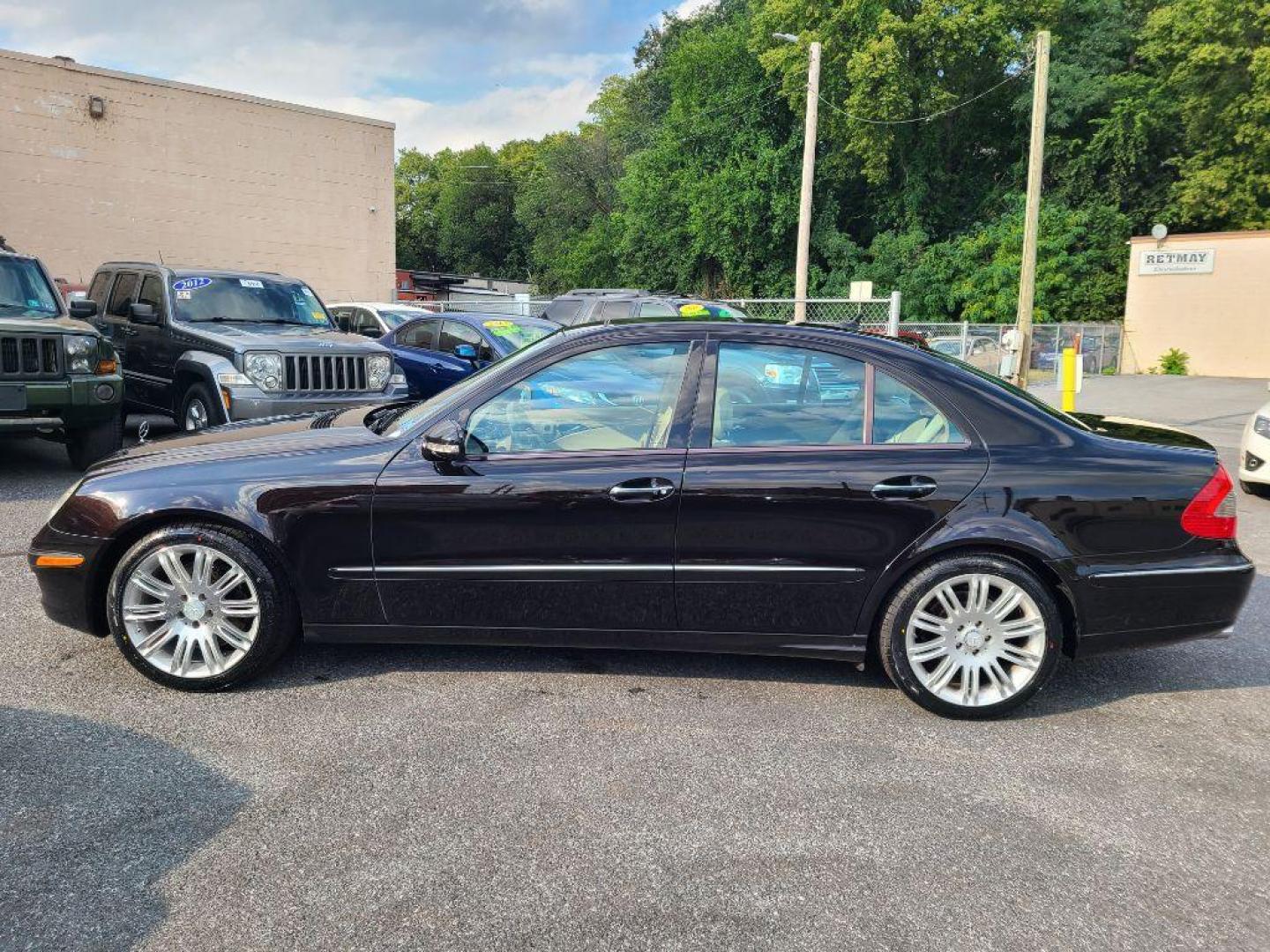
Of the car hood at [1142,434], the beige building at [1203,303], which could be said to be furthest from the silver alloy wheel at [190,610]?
the beige building at [1203,303]

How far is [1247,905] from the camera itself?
2734 millimetres

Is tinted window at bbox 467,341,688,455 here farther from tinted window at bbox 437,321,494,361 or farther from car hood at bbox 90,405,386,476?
tinted window at bbox 437,321,494,361

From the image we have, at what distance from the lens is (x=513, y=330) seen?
39.4 feet

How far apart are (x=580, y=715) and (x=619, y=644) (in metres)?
0.34

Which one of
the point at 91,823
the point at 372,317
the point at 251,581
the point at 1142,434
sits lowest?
the point at 91,823

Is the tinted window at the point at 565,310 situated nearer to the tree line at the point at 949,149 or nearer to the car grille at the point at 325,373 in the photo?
the car grille at the point at 325,373

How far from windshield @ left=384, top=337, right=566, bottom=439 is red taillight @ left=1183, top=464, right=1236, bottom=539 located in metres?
2.76

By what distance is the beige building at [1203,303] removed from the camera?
31.3 meters

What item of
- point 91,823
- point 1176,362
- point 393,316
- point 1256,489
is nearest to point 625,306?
point 393,316

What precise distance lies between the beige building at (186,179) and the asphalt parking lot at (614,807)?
2049 centimetres

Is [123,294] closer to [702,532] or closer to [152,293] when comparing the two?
[152,293]

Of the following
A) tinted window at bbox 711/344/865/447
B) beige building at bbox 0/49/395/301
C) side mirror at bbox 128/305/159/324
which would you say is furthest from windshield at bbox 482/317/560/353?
beige building at bbox 0/49/395/301

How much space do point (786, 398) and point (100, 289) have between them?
9638 mm

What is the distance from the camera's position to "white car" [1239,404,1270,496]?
8.82 metres
